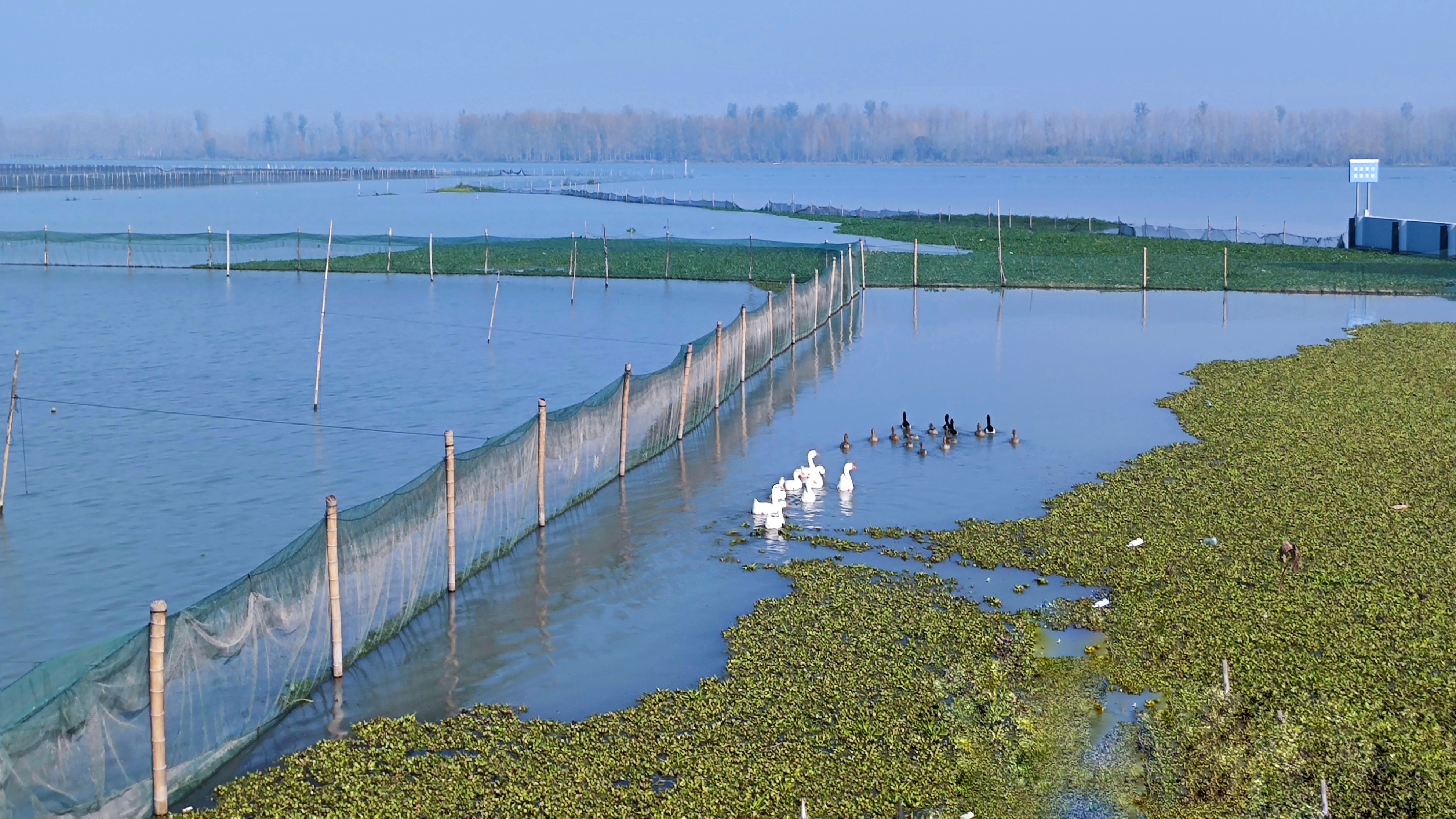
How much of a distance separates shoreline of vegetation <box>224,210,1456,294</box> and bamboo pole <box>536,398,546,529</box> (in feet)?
99.6

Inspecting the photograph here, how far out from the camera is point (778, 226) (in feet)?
325

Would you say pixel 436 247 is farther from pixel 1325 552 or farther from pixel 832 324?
pixel 1325 552

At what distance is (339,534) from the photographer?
12.9 m

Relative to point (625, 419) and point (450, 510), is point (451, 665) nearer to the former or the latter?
point (450, 510)

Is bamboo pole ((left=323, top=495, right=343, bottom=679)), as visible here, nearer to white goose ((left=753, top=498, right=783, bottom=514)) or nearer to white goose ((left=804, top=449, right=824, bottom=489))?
white goose ((left=753, top=498, right=783, bottom=514))

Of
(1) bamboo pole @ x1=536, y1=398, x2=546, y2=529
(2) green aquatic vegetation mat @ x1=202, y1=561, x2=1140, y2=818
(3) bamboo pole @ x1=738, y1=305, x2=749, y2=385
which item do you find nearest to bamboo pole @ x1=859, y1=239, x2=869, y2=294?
(3) bamboo pole @ x1=738, y1=305, x2=749, y2=385

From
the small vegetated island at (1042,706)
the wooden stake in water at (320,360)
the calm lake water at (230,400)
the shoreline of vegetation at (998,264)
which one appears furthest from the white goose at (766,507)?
the shoreline of vegetation at (998,264)

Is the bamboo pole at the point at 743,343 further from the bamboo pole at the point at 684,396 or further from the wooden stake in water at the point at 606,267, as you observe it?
the wooden stake in water at the point at 606,267

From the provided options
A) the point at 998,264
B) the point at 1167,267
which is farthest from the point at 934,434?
the point at 1167,267

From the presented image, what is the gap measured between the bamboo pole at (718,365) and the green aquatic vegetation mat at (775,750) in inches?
496

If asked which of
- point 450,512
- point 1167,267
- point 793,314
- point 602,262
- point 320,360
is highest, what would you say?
point 602,262

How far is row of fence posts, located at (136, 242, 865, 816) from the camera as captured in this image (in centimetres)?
1033

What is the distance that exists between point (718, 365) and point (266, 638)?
15.5 metres

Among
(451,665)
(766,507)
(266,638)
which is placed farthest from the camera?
(766,507)
